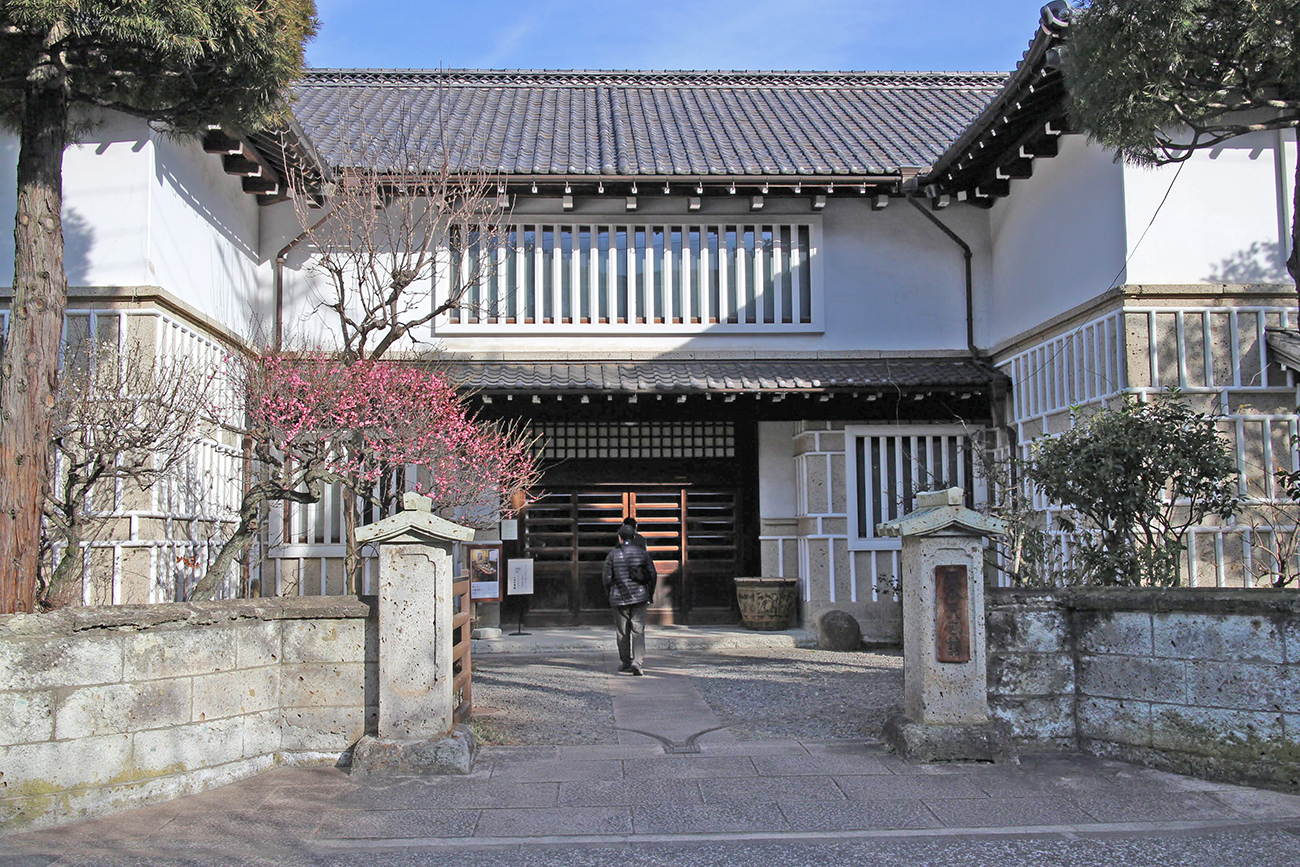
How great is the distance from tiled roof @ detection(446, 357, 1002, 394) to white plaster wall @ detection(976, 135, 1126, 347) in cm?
100

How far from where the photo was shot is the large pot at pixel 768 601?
44.9ft

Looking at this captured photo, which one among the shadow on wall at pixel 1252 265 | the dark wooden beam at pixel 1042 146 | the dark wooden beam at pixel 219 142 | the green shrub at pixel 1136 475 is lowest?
the green shrub at pixel 1136 475

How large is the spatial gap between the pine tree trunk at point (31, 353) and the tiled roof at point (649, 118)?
582cm

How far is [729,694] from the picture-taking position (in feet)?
32.0

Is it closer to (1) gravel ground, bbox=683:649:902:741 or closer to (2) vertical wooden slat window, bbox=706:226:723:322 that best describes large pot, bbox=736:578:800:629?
(1) gravel ground, bbox=683:649:902:741

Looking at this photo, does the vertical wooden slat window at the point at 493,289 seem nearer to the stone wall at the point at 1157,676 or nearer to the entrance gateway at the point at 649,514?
the entrance gateway at the point at 649,514

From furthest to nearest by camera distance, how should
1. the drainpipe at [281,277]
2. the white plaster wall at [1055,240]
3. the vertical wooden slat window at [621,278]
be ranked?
the vertical wooden slat window at [621,278] → the drainpipe at [281,277] → the white plaster wall at [1055,240]

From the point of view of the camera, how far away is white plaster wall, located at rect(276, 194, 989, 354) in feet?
46.2

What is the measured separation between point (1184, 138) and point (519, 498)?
8892 mm

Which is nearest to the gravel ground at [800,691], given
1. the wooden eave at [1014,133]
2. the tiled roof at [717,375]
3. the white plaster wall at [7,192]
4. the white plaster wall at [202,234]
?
the tiled roof at [717,375]

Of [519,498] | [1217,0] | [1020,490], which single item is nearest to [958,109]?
[1020,490]

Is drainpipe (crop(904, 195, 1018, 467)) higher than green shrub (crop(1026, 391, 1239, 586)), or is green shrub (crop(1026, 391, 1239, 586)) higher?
drainpipe (crop(904, 195, 1018, 467))

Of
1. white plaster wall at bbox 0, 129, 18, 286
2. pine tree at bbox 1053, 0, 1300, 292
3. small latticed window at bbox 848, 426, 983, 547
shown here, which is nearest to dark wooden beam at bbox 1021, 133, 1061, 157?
small latticed window at bbox 848, 426, 983, 547

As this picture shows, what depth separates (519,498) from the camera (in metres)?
13.7
